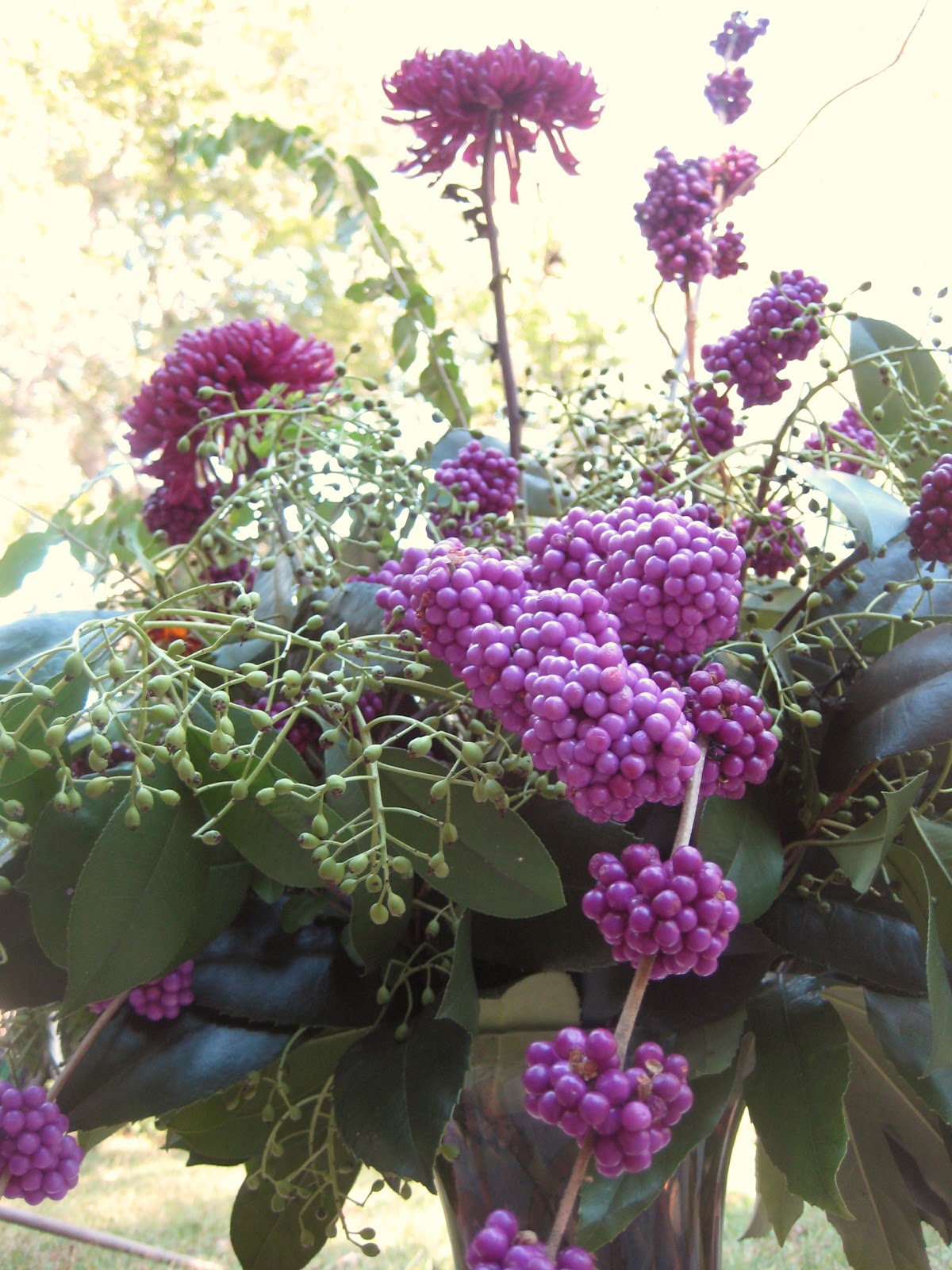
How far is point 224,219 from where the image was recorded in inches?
90.8

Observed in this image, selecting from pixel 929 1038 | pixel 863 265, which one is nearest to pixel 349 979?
pixel 929 1038

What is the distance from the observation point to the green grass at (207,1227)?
52 centimetres

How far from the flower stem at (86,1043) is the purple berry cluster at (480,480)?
196 mm

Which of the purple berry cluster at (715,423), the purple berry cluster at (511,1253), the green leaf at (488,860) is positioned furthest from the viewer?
the purple berry cluster at (715,423)

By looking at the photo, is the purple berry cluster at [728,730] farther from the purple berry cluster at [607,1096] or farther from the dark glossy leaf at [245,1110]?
the dark glossy leaf at [245,1110]

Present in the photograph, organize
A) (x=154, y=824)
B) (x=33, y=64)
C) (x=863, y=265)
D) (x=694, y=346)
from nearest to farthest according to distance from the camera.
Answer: (x=154, y=824)
(x=694, y=346)
(x=863, y=265)
(x=33, y=64)

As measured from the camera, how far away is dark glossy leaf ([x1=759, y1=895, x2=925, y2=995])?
0.30 meters

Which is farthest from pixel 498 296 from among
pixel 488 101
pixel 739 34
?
pixel 739 34

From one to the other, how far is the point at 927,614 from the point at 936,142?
0.98 m

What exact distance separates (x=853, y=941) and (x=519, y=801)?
0.35 feet

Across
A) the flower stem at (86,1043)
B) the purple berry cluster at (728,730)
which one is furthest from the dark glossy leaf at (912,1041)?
the flower stem at (86,1043)

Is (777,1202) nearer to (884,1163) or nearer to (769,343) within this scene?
(884,1163)

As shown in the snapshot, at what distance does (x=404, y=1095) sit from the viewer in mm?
321

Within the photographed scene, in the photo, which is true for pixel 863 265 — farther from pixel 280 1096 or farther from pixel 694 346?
pixel 280 1096
